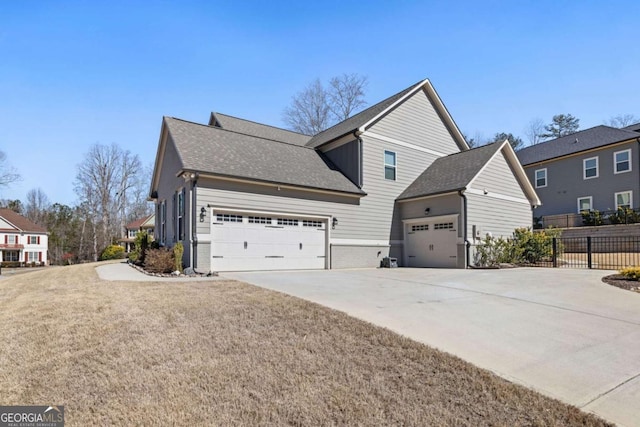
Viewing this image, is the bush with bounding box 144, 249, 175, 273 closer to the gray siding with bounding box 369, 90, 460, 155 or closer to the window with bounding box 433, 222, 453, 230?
the gray siding with bounding box 369, 90, 460, 155

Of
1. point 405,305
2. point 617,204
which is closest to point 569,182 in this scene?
point 617,204

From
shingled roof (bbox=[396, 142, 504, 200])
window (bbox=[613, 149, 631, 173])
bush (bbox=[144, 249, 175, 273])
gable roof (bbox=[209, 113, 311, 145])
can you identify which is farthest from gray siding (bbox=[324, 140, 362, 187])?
window (bbox=[613, 149, 631, 173])

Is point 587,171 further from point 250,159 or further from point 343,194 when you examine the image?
point 250,159

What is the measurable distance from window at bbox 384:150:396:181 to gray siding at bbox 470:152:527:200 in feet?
12.7

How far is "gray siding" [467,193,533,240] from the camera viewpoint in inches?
559

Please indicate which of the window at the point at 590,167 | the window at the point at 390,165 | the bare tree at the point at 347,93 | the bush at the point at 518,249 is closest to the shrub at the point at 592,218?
the window at the point at 590,167

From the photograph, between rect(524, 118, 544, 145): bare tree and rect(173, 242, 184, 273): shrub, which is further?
rect(524, 118, 544, 145): bare tree

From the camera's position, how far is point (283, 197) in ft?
43.6

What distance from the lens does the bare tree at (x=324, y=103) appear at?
3338cm

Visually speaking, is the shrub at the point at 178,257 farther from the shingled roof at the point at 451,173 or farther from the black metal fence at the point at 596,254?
the black metal fence at the point at 596,254

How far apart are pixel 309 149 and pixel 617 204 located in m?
21.4

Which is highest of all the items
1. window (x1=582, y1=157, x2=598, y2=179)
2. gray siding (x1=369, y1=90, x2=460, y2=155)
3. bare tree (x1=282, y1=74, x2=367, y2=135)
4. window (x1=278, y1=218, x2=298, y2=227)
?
bare tree (x1=282, y1=74, x2=367, y2=135)

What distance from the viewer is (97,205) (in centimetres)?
3853

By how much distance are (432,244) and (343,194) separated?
478cm
